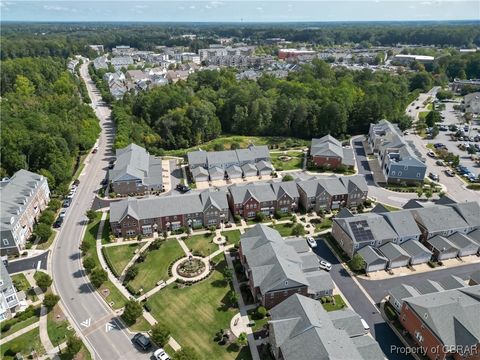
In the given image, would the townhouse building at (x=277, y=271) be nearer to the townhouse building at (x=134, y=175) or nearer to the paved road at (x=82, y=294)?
the paved road at (x=82, y=294)

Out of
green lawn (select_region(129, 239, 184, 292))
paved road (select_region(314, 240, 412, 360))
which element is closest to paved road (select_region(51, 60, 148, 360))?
green lawn (select_region(129, 239, 184, 292))

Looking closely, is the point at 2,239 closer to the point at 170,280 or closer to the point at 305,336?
the point at 170,280

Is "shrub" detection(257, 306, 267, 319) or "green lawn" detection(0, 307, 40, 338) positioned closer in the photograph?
"green lawn" detection(0, 307, 40, 338)

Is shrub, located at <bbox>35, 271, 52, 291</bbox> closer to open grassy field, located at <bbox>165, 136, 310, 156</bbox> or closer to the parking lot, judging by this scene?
open grassy field, located at <bbox>165, 136, 310, 156</bbox>

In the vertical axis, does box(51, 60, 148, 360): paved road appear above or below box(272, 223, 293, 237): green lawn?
below

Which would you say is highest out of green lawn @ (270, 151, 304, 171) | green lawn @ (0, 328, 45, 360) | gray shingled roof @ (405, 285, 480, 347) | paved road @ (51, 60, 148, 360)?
green lawn @ (270, 151, 304, 171)

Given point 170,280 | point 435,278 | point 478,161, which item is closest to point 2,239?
point 170,280

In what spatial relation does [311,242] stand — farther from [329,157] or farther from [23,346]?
[23,346]
